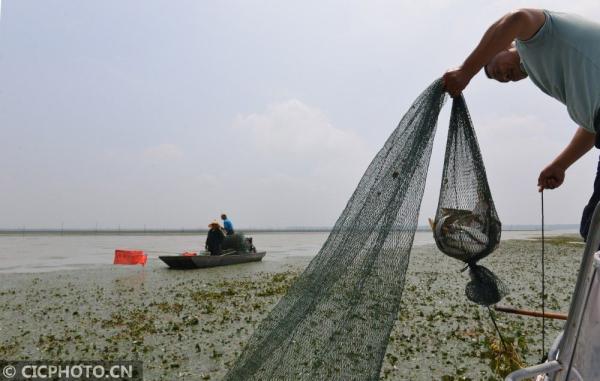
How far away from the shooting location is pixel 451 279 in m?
14.3

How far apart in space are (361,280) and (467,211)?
2.98 ft

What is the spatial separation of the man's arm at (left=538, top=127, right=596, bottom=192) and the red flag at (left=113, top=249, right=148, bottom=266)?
20.3 meters

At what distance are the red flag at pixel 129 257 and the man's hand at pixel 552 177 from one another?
20.2m

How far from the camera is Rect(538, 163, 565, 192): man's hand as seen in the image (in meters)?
3.28

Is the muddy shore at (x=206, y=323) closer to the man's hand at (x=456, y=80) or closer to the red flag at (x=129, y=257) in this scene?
the man's hand at (x=456, y=80)

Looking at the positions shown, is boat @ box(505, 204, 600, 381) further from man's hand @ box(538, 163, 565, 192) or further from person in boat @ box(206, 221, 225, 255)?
person in boat @ box(206, 221, 225, 255)

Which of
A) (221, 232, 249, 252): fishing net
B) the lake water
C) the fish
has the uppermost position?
the fish

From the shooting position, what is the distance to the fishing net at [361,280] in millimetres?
2748

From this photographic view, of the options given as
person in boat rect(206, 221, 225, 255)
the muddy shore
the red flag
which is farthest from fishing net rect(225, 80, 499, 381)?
the red flag

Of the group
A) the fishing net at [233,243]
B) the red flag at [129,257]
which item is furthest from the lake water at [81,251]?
the fishing net at [233,243]

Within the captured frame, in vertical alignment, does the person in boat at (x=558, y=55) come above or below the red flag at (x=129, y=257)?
above

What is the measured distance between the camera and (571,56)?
2.22 metres

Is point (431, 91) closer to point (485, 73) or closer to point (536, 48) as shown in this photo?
point (485, 73)

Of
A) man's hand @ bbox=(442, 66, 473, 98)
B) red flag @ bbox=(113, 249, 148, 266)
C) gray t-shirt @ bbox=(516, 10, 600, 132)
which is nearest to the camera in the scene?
gray t-shirt @ bbox=(516, 10, 600, 132)
